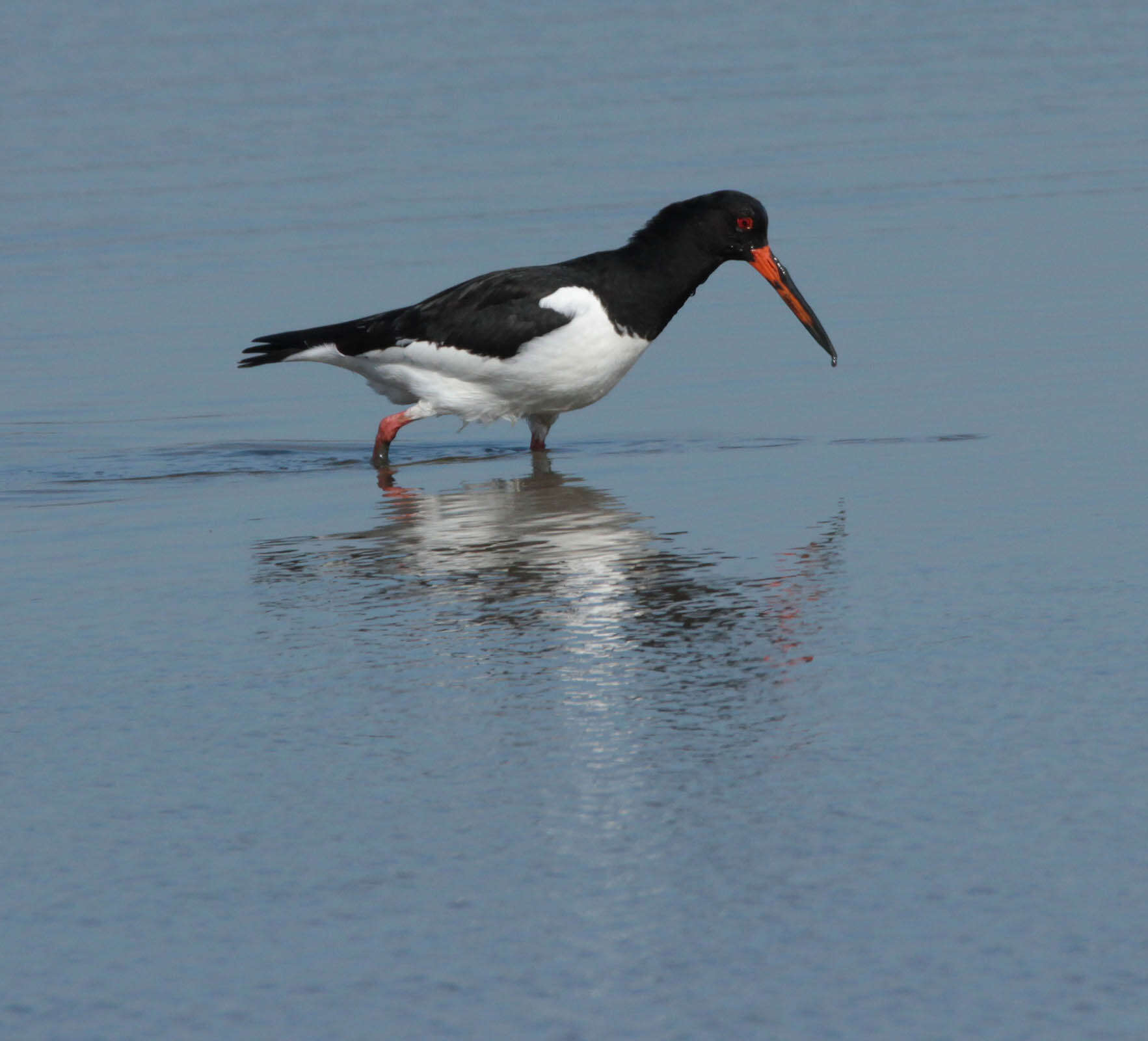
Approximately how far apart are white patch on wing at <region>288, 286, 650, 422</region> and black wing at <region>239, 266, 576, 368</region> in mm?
32

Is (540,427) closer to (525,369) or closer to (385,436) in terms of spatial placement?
(525,369)

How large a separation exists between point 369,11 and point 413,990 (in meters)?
26.8

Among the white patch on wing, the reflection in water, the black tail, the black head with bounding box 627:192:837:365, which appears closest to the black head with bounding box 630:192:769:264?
the black head with bounding box 627:192:837:365

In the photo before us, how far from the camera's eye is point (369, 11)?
29.1 m

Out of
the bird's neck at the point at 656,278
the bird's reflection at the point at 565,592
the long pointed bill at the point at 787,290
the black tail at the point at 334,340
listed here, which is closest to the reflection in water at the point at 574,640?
the bird's reflection at the point at 565,592

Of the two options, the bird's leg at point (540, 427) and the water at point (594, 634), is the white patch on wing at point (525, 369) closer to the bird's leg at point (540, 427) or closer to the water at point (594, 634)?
the bird's leg at point (540, 427)

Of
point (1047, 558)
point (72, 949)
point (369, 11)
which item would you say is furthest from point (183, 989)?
point (369, 11)

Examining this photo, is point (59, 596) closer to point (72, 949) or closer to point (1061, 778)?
point (72, 949)

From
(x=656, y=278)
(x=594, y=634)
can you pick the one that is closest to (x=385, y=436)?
(x=656, y=278)

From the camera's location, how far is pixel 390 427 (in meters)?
9.39

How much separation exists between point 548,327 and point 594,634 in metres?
3.35

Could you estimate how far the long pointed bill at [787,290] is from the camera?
376 inches

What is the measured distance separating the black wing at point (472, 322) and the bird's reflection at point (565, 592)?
3.40 feet

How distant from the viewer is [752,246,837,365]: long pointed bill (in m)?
9.55
